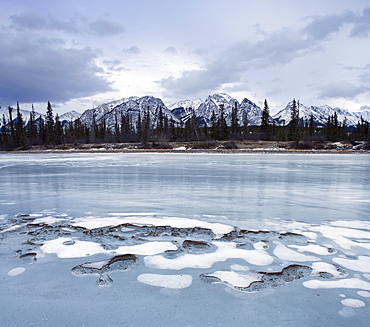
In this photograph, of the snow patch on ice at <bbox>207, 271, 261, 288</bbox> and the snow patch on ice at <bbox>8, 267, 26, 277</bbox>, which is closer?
the snow patch on ice at <bbox>207, 271, 261, 288</bbox>

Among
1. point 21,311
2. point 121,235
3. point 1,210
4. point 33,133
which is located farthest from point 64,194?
point 33,133

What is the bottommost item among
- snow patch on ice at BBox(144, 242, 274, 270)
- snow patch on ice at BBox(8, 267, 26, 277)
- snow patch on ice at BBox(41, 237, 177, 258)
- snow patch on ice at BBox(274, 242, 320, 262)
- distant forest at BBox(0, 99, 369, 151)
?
snow patch on ice at BBox(274, 242, 320, 262)

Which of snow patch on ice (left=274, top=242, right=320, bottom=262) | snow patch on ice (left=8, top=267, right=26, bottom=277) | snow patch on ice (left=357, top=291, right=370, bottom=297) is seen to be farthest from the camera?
snow patch on ice (left=274, top=242, right=320, bottom=262)

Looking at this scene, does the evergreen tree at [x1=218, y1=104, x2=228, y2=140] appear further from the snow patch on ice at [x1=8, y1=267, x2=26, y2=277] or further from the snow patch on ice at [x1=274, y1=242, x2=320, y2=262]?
the snow patch on ice at [x1=8, y1=267, x2=26, y2=277]

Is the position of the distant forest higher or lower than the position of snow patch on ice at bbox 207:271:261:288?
higher

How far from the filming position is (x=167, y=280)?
92.8 inches

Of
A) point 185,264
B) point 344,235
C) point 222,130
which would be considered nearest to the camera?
point 185,264

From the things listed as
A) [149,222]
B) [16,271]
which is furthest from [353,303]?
[16,271]

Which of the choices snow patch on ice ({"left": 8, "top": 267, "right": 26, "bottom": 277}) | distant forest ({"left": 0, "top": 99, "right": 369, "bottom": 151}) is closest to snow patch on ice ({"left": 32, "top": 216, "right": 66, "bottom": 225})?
snow patch on ice ({"left": 8, "top": 267, "right": 26, "bottom": 277})

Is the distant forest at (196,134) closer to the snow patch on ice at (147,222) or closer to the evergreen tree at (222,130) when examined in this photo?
the evergreen tree at (222,130)

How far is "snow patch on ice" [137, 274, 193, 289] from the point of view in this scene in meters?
2.27

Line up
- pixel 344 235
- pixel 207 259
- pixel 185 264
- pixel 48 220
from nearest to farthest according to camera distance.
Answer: pixel 185 264 → pixel 207 259 → pixel 344 235 → pixel 48 220

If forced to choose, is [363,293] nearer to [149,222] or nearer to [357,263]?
[357,263]

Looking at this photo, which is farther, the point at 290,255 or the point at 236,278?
the point at 290,255
